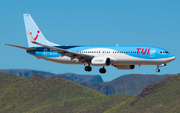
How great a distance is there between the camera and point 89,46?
3787 inches

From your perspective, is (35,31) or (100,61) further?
(35,31)

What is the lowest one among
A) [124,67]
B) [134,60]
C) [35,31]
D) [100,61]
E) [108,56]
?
[124,67]

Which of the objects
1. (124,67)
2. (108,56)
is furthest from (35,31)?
(124,67)

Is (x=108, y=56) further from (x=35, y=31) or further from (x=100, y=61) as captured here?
(x=35, y=31)

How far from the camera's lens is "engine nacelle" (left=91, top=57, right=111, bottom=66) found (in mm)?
88012

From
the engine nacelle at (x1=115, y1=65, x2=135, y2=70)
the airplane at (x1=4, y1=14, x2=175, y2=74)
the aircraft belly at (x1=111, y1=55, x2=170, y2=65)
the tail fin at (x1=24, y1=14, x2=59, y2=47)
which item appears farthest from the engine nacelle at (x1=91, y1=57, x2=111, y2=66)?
the tail fin at (x1=24, y1=14, x2=59, y2=47)

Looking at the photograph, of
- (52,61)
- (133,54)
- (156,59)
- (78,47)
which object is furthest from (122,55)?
(52,61)

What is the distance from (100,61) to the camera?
8831 cm

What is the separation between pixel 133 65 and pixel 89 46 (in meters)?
13.6

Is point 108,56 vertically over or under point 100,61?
over

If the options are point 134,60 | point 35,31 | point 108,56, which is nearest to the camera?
point 134,60

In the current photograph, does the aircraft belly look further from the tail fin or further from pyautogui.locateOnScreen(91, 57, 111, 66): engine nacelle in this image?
the tail fin

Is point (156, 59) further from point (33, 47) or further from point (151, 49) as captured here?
point (33, 47)

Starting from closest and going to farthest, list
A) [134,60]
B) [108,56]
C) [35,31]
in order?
[134,60] → [108,56] → [35,31]
